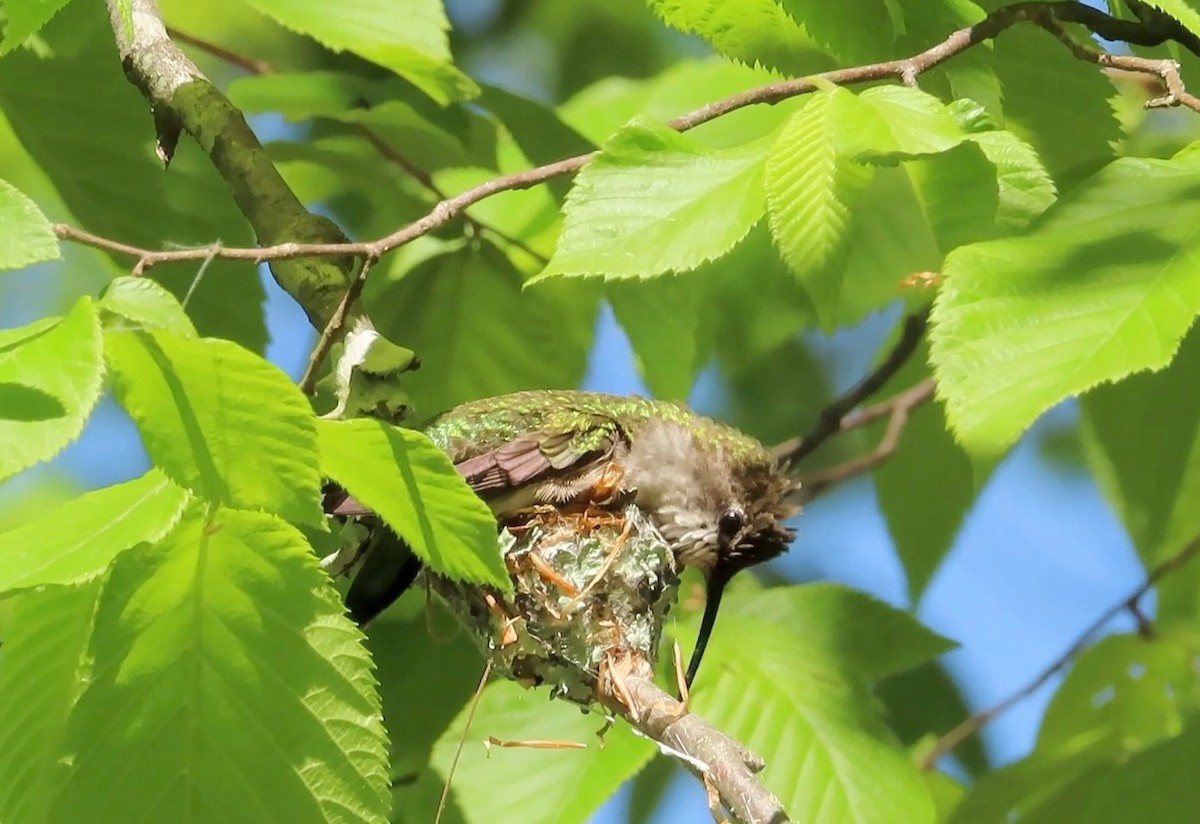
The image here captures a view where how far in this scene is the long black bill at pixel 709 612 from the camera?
64.7 inches

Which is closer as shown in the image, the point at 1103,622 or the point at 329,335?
the point at 329,335

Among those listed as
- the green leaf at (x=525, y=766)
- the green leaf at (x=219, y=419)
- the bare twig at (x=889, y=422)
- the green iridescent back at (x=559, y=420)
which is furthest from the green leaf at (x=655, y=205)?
the bare twig at (x=889, y=422)

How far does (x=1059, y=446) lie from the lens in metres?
4.27

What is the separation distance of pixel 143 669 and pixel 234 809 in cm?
12

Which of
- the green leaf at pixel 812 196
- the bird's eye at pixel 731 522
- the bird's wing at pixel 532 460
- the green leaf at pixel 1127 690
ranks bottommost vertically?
the green leaf at pixel 1127 690

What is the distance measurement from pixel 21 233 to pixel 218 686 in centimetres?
34

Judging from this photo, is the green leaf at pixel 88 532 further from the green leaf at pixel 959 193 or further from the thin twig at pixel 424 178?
the thin twig at pixel 424 178

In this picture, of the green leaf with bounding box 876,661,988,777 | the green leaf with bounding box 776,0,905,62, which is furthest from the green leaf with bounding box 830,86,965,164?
the green leaf with bounding box 876,661,988,777

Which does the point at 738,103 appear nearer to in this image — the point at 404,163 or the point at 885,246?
the point at 404,163

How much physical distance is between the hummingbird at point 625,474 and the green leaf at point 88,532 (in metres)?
0.58

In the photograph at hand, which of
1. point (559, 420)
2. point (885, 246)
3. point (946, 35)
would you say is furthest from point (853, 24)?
point (885, 246)

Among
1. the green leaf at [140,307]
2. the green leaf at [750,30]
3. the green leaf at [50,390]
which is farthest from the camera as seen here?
the green leaf at [750,30]

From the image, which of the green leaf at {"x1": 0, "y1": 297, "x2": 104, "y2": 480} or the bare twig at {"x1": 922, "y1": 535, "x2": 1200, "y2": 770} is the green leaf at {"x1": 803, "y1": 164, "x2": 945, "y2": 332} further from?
the green leaf at {"x1": 0, "y1": 297, "x2": 104, "y2": 480}

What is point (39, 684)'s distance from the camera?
95 cm
